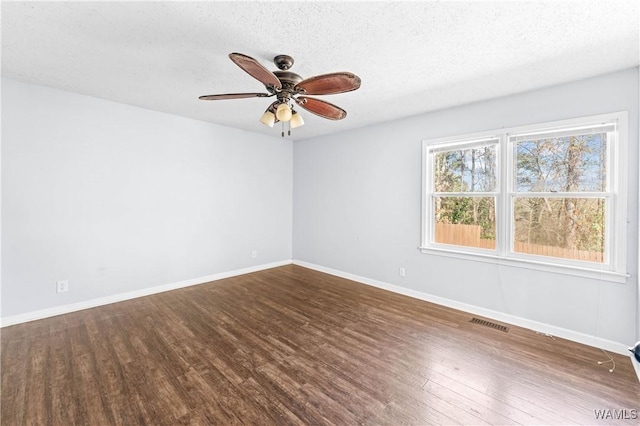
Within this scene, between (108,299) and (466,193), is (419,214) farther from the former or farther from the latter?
(108,299)

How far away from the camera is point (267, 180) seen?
5.23 metres

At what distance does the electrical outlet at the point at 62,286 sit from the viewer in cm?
312

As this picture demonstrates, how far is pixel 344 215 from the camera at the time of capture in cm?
475

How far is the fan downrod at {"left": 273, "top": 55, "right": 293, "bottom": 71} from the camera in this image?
87.5 inches

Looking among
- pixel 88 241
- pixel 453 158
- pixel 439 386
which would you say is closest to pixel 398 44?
pixel 453 158

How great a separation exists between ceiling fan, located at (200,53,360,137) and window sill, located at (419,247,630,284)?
2274 millimetres

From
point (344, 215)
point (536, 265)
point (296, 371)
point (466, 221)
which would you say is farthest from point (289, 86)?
point (536, 265)

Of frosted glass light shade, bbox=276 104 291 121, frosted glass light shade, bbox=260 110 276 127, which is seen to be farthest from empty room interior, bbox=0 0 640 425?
frosted glass light shade, bbox=260 110 276 127

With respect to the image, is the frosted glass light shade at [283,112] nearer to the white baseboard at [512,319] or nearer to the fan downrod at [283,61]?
the fan downrod at [283,61]

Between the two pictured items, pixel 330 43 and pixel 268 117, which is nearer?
pixel 330 43

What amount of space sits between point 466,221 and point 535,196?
0.77 metres

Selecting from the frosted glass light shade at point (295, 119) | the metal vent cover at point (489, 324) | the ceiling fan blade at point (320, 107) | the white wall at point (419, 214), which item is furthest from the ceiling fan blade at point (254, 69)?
the metal vent cover at point (489, 324)

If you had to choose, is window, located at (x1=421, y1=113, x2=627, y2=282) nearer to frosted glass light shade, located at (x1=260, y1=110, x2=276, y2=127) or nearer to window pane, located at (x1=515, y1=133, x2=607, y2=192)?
window pane, located at (x1=515, y1=133, x2=607, y2=192)

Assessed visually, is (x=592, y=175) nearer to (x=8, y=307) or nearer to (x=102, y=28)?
(x=102, y=28)
